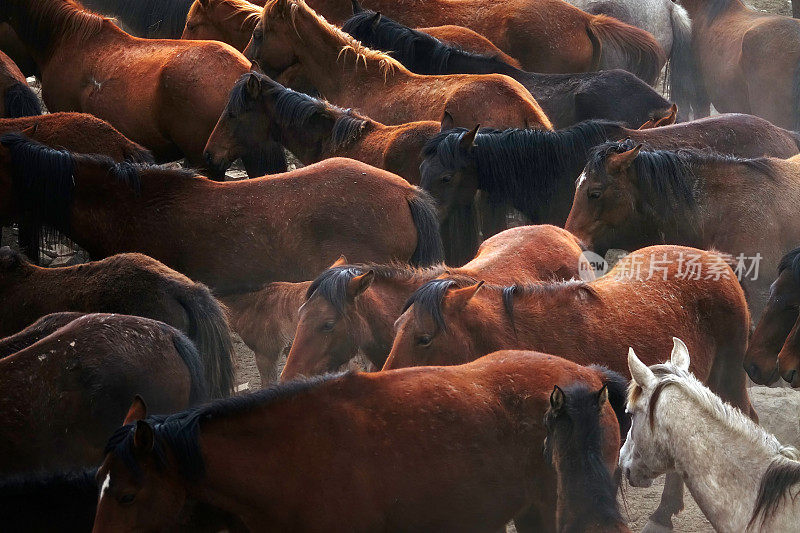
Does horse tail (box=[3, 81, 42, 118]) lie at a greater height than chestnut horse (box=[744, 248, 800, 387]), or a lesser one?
lesser

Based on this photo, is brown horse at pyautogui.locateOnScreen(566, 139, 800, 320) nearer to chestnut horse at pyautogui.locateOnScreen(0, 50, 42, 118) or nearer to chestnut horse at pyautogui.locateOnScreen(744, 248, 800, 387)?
chestnut horse at pyautogui.locateOnScreen(744, 248, 800, 387)

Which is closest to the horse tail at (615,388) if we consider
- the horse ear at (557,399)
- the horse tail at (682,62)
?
the horse ear at (557,399)

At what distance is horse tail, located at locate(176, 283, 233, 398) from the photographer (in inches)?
193

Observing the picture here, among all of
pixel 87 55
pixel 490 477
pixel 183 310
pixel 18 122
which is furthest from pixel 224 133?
pixel 490 477

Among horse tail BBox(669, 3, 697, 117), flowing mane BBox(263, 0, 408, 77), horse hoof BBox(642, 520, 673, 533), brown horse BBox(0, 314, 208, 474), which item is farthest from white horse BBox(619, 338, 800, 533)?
horse tail BBox(669, 3, 697, 117)

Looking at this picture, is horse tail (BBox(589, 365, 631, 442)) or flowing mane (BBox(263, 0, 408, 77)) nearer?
horse tail (BBox(589, 365, 631, 442))

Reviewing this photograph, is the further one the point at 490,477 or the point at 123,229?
the point at 123,229

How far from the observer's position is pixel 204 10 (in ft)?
30.6

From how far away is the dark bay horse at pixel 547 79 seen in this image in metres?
8.44

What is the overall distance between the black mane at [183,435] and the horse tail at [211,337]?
4.46 ft

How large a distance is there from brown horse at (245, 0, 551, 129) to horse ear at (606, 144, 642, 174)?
1.30 m

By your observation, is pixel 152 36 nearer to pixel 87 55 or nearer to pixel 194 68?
pixel 87 55

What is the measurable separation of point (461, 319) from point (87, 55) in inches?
215

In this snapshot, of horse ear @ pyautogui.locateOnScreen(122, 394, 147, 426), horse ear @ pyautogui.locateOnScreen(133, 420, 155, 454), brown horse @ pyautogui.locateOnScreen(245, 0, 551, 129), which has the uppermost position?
horse ear @ pyautogui.locateOnScreen(133, 420, 155, 454)
